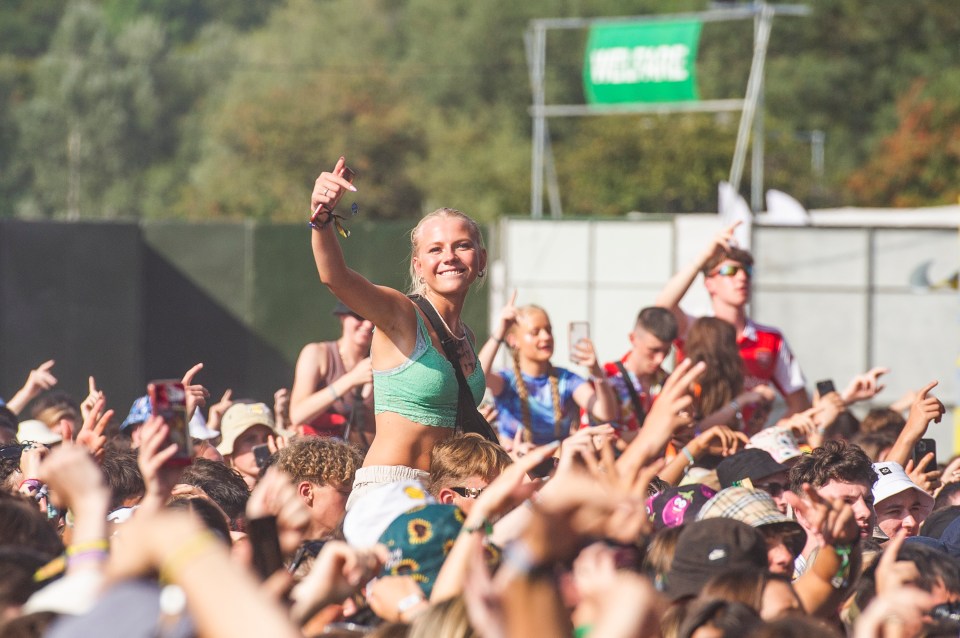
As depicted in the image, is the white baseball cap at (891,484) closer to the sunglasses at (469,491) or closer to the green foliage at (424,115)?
the sunglasses at (469,491)

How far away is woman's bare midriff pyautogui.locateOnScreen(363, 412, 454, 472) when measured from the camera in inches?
196

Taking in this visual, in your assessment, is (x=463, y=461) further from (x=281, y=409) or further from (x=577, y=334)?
(x=281, y=409)

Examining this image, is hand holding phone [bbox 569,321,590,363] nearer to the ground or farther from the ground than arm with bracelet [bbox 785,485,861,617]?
farther from the ground

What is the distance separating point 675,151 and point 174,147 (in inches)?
1223

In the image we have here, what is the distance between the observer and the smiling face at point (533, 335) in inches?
294

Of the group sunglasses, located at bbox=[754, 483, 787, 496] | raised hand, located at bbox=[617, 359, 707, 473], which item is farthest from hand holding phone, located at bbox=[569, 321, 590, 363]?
raised hand, located at bbox=[617, 359, 707, 473]

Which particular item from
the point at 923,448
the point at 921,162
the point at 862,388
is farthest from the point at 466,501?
the point at 921,162

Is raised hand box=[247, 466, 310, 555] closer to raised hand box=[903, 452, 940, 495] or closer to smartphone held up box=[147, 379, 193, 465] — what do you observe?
smartphone held up box=[147, 379, 193, 465]

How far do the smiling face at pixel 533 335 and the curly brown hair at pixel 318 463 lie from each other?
2.16 meters

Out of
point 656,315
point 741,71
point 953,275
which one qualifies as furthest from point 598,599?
point 741,71

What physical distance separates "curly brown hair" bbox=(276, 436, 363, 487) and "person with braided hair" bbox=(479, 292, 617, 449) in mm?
1900

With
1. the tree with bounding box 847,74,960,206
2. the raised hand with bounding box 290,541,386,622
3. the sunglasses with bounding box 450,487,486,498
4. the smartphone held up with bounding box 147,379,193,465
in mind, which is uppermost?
→ the tree with bounding box 847,74,960,206

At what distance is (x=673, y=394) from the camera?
3736mm

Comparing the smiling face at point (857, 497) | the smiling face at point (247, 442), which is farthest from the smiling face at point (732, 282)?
the smiling face at point (857, 497)
